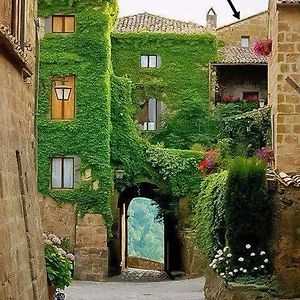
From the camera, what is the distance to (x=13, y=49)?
945cm

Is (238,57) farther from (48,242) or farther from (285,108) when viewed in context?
(48,242)

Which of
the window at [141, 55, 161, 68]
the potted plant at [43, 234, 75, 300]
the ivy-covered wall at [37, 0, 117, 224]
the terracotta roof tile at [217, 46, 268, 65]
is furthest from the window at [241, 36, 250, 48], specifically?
the potted plant at [43, 234, 75, 300]

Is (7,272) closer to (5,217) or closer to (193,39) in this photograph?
(5,217)

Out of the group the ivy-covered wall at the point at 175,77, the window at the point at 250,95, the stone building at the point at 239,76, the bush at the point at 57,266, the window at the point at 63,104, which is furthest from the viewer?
the stone building at the point at 239,76

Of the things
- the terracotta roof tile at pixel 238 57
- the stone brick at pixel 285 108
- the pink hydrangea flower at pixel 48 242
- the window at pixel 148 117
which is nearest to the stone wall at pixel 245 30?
the terracotta roof tile at pixel 238 57

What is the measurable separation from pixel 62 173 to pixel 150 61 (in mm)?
7545

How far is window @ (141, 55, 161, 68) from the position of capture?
3272 centimetres

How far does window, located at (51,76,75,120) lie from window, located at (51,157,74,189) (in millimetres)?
1646

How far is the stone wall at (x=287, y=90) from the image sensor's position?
16922 millimetres

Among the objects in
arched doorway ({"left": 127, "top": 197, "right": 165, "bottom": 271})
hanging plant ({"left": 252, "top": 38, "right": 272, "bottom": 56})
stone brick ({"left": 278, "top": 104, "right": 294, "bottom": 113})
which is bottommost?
arched doorway ({"left": 127, "top": 197, "right": 165, "bottom": 271})

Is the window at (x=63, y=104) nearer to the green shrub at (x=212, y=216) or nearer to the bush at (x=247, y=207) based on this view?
the green shrub at (x=212, y=216)

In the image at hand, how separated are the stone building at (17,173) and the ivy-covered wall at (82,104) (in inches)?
555

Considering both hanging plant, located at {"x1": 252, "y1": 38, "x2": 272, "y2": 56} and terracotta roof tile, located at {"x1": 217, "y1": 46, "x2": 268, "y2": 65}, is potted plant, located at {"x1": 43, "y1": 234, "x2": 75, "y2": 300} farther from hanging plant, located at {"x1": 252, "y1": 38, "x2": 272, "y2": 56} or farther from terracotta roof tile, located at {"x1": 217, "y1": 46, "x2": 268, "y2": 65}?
terracotta roof tile, located at {"x1": 217, "y1": 46, "x2": 268, "y2": 65}

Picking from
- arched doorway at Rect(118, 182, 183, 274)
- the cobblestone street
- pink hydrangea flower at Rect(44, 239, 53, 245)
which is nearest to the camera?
pink hydrangea flower at Rect(44, 239, 53, 245)
